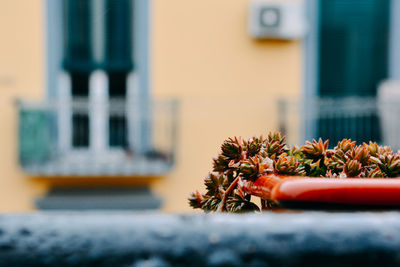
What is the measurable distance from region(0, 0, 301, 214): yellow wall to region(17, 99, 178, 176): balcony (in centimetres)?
23

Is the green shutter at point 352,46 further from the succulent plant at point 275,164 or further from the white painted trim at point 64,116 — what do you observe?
the succulent plant at point 275,164

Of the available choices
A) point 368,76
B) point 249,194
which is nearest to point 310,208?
point 249,194

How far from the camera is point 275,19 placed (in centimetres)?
641

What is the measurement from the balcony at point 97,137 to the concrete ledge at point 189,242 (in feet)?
18.0

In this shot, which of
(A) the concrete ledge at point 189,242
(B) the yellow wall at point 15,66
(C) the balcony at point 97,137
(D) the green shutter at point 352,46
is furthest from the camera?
(D) the green shutter at point 352,46

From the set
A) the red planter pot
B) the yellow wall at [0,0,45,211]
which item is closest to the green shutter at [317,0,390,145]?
the yellow wall at [0,0,45,211]

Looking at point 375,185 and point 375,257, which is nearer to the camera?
point 375,257

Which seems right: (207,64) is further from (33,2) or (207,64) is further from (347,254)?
(347,254)

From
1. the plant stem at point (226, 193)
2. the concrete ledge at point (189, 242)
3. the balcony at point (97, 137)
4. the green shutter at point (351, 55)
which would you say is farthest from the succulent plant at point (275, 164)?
the green shutter at point (351, 55)

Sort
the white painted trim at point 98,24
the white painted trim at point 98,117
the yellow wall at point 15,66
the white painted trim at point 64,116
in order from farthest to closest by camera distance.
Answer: the white painted trim at point 98,117 < the white painted trim at point 64,116 < the white painted trim at point 98,24 < the yellow wall at point 15,66

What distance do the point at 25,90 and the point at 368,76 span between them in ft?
14.6

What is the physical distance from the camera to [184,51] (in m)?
6.43

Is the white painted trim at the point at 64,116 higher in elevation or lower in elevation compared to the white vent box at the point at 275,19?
lower

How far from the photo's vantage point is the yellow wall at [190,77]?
6148 mm
